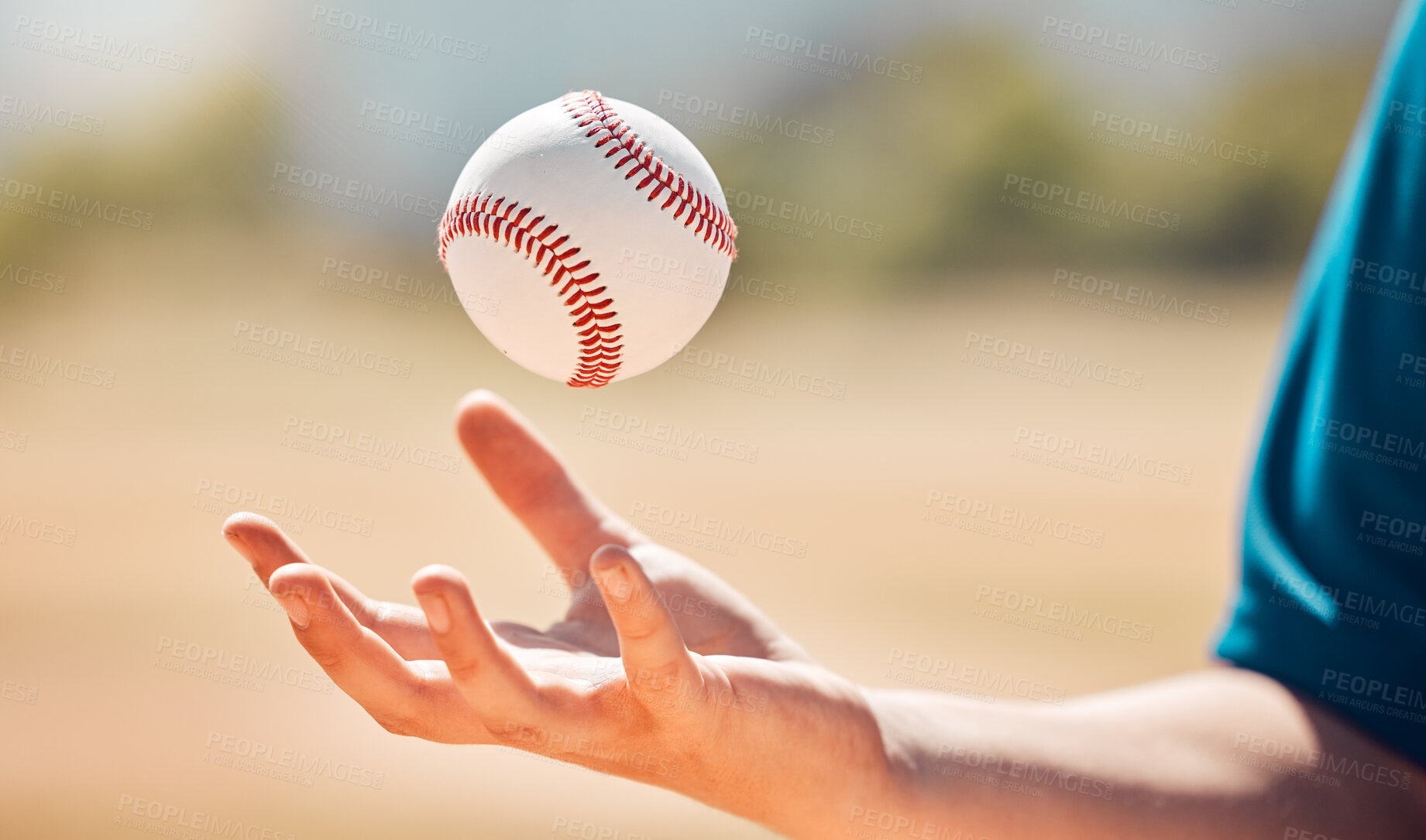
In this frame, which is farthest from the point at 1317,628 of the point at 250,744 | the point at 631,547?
the point at 250,744

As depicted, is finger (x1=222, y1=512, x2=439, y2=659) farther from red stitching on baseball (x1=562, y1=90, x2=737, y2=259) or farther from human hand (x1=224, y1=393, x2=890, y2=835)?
red stitching on baseball (x1=562, y1=90, x2=737, y2=259)

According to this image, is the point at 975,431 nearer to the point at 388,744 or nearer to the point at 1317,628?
the point at 388,744

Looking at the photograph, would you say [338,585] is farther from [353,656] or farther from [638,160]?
[638,160]

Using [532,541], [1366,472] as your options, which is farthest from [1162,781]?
[532,541]

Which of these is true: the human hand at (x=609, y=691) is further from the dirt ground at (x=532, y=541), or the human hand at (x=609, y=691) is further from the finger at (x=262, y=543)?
the dirt ground at (x=532, y=541)

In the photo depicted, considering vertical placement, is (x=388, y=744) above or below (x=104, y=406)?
above

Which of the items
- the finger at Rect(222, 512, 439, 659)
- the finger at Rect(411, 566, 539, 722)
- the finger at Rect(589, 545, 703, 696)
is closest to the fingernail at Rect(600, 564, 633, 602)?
the finger at Rect(589, 545, 703, 696)
